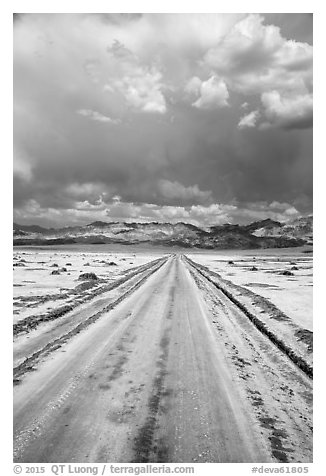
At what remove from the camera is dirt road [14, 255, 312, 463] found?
660cm

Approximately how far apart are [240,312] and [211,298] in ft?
14.3

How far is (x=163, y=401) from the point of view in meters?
8.23

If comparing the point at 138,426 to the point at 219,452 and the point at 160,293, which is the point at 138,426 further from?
the point at 160,293

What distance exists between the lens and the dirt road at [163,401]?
21.7 ft

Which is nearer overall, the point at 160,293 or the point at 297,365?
the point at 297,365
